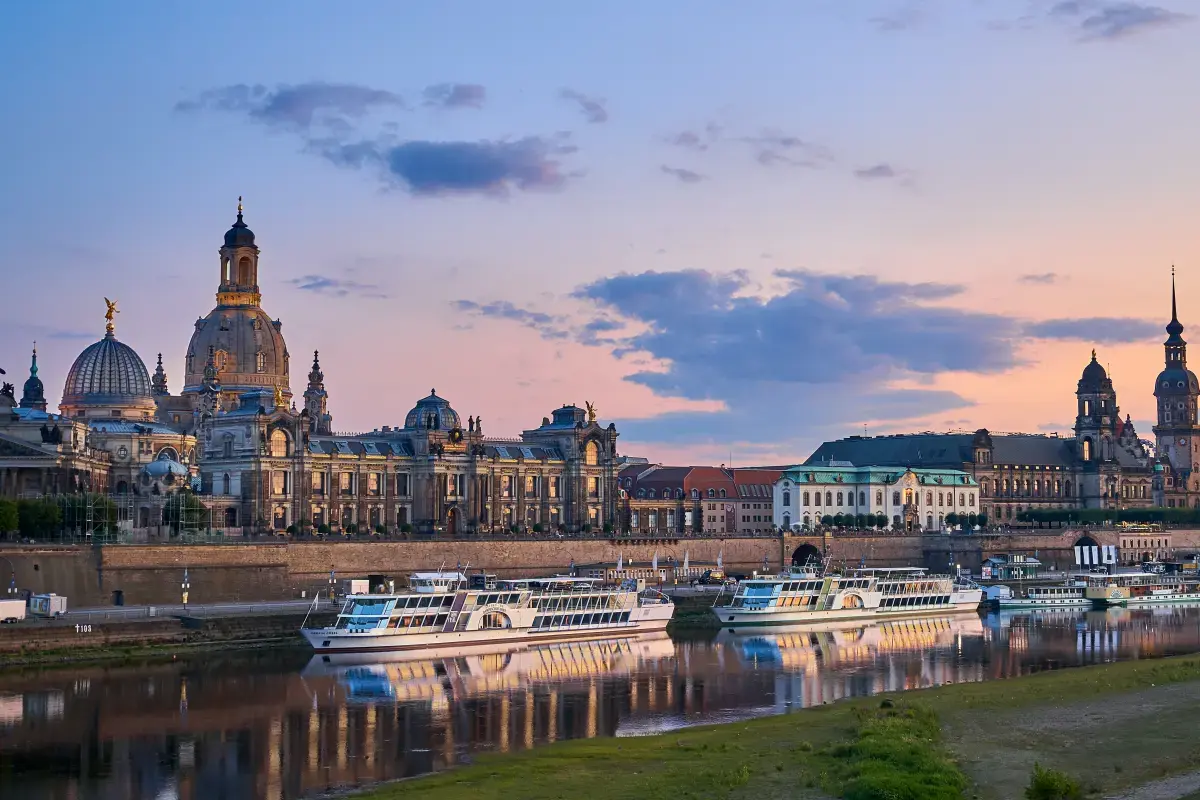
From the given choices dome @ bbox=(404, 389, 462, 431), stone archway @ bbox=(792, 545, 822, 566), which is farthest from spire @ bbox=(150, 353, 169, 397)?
stone archway @ bbox=(792, 545, 822, 566)

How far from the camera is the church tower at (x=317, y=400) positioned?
166 m

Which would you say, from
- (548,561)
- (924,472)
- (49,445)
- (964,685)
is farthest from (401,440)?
(964,685)

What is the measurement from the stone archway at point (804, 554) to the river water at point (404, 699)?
49.8 metres

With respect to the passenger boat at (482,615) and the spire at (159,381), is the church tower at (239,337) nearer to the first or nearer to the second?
the spire at (159,381)

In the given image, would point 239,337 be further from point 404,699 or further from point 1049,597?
point 404,699

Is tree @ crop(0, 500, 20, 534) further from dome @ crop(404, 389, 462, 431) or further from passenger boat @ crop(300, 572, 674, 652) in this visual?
dome @ crop(404, 389, 462, 431)

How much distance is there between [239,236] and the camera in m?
174

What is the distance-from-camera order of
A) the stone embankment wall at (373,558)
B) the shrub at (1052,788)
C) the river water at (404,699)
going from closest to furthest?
1. the shrub at (1052,788)
2. the river water at (404,699)
3. the stone embankment wall at (373,558)

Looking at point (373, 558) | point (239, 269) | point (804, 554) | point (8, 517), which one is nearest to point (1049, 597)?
point (804, 554)

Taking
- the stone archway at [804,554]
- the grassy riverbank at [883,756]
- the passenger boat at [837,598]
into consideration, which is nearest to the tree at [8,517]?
the passenger boat at [837,598]

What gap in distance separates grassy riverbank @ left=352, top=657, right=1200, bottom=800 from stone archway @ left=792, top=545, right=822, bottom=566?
3292 inches

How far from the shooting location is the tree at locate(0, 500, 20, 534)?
317 feet

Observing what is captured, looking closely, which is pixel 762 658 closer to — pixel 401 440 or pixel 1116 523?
pixel 401 440

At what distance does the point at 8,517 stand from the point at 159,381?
272ft
